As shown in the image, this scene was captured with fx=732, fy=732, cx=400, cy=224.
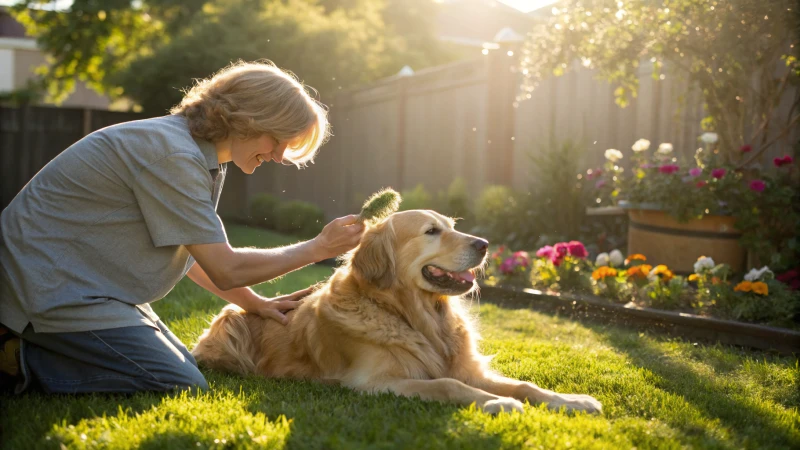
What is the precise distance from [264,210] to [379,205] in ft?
37.4

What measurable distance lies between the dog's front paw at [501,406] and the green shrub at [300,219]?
9585 millimetres

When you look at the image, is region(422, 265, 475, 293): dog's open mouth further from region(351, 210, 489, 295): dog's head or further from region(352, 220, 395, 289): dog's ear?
region(352, 220, 395, 289): dog's ear

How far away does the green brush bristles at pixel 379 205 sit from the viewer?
3.58m

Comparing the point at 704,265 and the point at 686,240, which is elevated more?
the point at 686,240

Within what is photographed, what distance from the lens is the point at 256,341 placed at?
3986mm

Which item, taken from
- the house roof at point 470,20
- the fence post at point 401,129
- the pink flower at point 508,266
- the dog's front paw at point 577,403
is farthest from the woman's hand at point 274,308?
the house roof at point 470,20

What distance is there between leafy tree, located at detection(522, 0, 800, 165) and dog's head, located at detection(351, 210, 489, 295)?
3298mm

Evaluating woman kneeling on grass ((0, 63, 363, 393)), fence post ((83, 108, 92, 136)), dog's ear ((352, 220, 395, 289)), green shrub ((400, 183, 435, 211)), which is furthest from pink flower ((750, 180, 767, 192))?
fence post ((83, 108, 92, 136))

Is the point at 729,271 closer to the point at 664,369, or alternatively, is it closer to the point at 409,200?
the point at 664,369

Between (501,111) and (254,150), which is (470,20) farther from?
(254,150)

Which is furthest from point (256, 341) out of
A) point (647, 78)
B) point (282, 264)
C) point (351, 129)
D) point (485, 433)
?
point (351, 129)

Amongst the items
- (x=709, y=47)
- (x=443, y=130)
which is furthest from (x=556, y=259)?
(x=443, y=130)

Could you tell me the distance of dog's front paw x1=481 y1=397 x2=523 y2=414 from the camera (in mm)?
2899

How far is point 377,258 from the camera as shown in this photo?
356 centimetres
